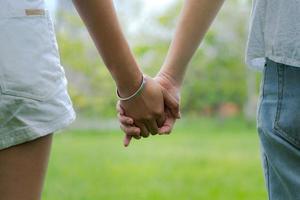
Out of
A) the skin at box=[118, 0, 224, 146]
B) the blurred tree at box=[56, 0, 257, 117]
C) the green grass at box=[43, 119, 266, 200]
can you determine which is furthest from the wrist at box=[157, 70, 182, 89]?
the blurred tree at box=[56, 0, 257, 117]

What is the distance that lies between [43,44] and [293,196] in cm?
48

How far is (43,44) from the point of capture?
1.09 metres

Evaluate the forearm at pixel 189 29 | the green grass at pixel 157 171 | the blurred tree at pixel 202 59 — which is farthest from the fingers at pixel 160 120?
the blurred tree at pixel 202 59

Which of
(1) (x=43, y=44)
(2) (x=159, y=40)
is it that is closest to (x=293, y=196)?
(1) (x=43, y=44)

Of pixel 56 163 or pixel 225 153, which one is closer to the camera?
pixel 56 163

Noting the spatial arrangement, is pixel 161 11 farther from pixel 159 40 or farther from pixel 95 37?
pixel 95 37

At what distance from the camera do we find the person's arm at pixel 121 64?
1.29 metres

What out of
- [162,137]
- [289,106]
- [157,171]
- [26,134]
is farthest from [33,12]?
[162,137]

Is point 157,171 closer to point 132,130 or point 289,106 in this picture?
point 132,130

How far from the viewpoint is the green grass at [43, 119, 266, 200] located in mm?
4484

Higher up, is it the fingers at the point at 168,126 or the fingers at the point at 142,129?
the fingers at the point at 142,129

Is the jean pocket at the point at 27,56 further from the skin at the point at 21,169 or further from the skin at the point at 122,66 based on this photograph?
the skin at the point at 122,66

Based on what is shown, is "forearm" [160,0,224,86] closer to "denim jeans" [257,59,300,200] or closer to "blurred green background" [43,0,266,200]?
"denim jeans" [257,59,300,200]

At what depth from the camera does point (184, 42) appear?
1495mm
